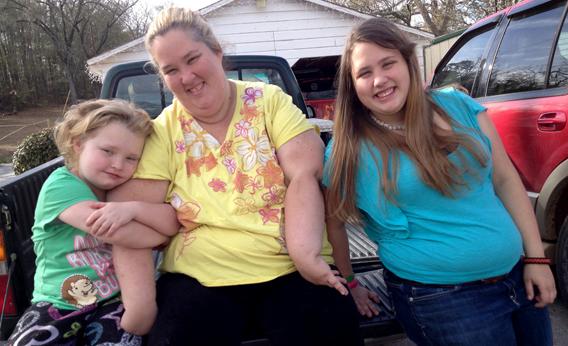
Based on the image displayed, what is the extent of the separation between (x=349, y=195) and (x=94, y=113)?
1.10 m

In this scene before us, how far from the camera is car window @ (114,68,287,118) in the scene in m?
3.93

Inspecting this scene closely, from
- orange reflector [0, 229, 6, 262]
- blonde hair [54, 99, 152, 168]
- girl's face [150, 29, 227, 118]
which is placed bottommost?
orange reflector [0, 229, 6, 262]

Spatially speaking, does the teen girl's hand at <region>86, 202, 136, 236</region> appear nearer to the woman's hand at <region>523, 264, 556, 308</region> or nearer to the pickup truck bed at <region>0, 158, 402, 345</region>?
the pickup truck bed at <region>0, 158, 402, 345</region>

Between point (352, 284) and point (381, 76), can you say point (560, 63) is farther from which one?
point (352, 284)

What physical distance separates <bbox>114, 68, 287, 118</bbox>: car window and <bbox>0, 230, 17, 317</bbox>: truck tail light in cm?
203

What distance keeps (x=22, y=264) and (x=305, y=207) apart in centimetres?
138

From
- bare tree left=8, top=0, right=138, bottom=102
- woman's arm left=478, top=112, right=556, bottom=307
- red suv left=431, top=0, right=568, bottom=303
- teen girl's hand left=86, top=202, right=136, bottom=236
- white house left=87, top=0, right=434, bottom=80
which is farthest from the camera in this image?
bare tree left=8, top=0, right=138, bottom=102

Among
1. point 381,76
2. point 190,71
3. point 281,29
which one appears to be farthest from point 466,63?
point 281,29

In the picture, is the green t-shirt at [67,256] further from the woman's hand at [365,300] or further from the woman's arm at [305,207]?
the woman's hand at [365,300]

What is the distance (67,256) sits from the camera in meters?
1.91

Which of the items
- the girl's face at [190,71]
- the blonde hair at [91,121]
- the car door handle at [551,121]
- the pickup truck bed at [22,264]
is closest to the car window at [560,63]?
the car door handle at [551,121]

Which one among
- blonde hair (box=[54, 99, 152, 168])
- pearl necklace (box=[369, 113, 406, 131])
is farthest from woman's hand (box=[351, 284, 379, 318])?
blonde hair (box=[54, 99, 152, 168])

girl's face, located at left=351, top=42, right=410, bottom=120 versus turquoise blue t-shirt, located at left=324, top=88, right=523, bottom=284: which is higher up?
girl's face, located at left=351, top=42, right=410, bottom=120

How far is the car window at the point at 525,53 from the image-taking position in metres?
3.22
